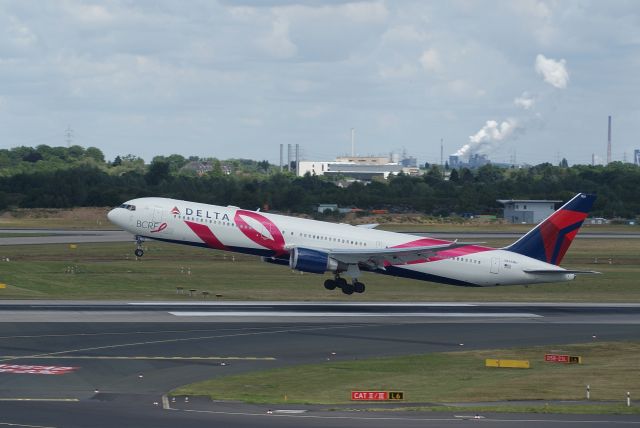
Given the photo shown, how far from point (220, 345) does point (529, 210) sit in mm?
111232

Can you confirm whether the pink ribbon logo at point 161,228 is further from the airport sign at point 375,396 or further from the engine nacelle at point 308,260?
the airport sign at point 375,396

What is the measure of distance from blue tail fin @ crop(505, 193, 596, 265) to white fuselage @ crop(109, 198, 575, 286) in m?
0.61

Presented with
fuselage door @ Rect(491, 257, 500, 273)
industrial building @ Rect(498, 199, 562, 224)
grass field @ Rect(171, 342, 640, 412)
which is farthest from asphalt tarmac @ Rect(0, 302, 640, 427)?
industrial building @ Rect(498, 199, 562, 224)

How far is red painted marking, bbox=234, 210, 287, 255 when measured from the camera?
192ft

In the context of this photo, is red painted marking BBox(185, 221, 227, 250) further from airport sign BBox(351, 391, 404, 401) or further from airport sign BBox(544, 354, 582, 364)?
airport sign BBox(351, 391, 404, 401)

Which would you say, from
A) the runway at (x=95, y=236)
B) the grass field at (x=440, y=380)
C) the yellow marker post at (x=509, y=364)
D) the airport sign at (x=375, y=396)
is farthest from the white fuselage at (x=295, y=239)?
the runway at (x=95, y=236)

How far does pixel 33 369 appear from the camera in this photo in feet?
118

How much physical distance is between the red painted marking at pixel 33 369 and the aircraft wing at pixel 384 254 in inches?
942

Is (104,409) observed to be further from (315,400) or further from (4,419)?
(315,400)

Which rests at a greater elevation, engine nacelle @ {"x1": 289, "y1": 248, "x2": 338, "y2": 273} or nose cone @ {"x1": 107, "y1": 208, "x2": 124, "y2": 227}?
nose cone @ {"x1": 107, "y1": 208, "x2": 124, "y2": 227}

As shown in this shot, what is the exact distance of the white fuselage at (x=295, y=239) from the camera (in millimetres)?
58812

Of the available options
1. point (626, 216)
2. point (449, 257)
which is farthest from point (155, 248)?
point (626, 216)

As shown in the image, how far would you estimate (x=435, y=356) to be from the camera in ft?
136

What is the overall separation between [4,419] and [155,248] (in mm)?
69541
